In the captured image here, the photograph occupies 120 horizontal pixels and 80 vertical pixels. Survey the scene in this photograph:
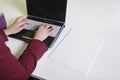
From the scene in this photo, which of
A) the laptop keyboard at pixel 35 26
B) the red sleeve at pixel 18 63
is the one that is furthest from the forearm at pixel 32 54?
the laptop keyboard at pixel 35 26

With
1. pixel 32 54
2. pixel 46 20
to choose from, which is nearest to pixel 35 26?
pixel 46 20

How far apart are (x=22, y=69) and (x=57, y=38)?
0.32 meters

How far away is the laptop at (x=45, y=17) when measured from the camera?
40.6 inches

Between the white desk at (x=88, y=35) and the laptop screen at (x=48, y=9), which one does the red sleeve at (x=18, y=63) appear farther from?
the laptop screen at (x=48, y=9)

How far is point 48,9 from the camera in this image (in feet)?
3.68

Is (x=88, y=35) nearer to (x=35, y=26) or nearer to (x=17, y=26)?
(x=35, y=26)

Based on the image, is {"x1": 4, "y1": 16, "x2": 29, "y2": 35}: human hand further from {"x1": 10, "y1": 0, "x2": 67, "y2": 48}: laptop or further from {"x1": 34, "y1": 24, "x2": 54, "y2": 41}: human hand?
{"x1": 34, "y1": 24, "x2": 54, "y2": 41}: human hand

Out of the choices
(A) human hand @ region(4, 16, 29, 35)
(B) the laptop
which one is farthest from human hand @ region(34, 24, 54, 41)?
(A) human hand @ region(4, 16, 29, 35)

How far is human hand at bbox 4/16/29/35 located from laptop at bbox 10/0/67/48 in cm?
2

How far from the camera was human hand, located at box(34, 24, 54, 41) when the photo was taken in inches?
38.7

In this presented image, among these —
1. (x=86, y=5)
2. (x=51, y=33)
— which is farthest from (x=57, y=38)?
(x=86, y=5)

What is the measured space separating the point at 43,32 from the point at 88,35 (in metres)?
0.27

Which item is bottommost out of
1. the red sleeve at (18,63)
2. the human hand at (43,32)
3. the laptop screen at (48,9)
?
the red sleeve at (18,63)

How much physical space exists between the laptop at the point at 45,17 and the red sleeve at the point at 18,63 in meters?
0.13
